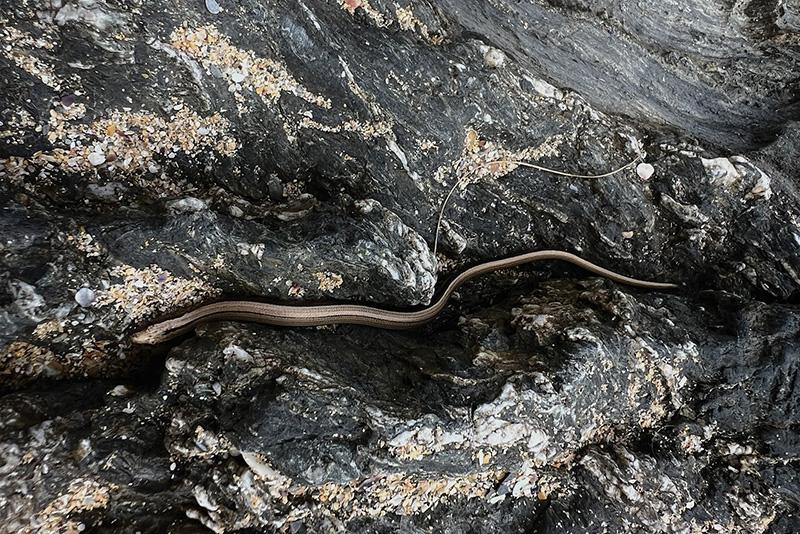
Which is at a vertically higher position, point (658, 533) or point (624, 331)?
point (624, 331)

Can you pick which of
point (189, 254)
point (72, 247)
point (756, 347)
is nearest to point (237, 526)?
point (189, 254)

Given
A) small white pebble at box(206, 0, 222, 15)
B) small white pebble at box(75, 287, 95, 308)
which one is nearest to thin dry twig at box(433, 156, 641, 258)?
small white pebble at box(206, 0, 222, 15)

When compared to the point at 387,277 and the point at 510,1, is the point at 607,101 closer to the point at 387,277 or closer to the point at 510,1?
the point at 510,1

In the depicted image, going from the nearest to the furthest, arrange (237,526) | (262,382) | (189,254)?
(237,526), (262,382), (189,254)

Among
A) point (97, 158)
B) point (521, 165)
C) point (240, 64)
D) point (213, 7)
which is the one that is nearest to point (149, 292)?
point (97, 158)

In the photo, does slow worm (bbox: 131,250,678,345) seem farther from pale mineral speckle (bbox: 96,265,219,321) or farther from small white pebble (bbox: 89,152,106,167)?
small white pebble (bbox: 89,152,106,167)

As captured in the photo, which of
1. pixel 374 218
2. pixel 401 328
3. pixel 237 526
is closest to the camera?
pixel 237 526

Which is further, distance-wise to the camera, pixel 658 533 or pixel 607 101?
pixel 607 101
